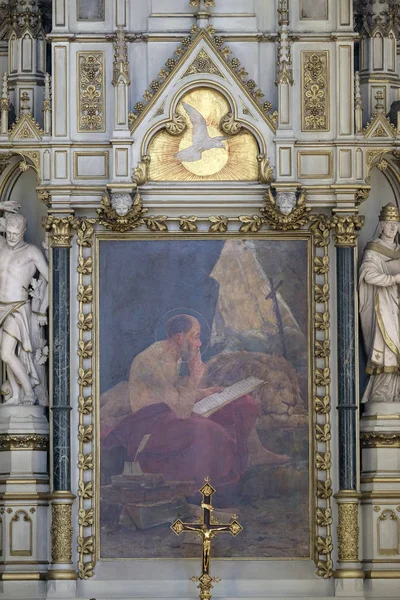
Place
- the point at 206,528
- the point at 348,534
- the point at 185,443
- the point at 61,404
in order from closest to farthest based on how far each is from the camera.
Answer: the point at 206,528
the point at 348,534
the point at 61,404
the point at 185,443

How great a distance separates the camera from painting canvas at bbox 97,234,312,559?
67.1 feet

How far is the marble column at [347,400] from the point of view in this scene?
2020 centimetres

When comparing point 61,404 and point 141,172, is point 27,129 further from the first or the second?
point 61,404

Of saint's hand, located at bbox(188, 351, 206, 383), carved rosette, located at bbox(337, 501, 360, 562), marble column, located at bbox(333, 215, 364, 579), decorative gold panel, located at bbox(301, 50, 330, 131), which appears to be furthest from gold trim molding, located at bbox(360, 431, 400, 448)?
decorative gold panel, located at bbox(301, 50, 330, 131)

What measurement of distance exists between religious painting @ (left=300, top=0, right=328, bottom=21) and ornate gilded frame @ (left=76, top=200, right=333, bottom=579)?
6.85 ft

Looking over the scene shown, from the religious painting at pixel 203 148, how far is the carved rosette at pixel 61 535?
3.73 metres

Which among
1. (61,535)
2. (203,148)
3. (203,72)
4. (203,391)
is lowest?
(61,535)

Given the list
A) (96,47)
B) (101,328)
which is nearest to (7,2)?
(96,47)

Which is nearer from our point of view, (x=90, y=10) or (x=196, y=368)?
(x=196, y=368)

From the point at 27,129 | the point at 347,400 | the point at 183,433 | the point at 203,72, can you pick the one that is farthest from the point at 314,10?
the point at 183,433

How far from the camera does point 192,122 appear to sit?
20.8 meters

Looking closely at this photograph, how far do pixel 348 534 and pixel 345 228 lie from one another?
329 centimetres

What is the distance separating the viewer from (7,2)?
21.2 meters

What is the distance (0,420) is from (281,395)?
306 centimetres
